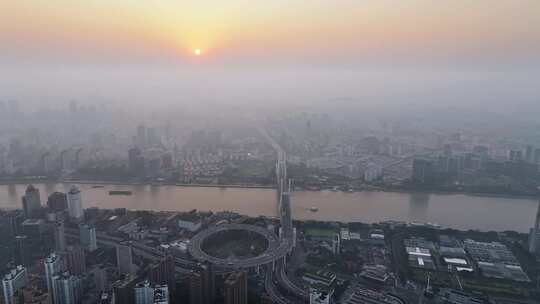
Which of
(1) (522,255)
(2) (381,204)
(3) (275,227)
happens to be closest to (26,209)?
(3) (275,227)

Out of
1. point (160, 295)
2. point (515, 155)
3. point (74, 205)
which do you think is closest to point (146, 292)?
point (160, 295)

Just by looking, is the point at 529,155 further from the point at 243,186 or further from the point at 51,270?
the point at 51,270

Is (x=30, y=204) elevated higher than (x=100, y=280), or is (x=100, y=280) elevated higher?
(x=30, y=204)

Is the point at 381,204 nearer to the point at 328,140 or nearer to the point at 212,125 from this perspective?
the point at 328,140

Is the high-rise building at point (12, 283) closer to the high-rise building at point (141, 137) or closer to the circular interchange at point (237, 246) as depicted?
the circular interchange at point (237, 246)

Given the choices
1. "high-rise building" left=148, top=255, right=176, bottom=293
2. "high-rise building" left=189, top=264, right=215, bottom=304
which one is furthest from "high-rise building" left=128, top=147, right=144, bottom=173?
"high-rise building" left=189, top=264, right=215, bottom=304

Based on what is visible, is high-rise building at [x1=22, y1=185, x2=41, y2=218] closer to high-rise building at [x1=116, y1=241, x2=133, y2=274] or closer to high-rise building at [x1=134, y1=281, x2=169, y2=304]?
high-rise building at [x1=116, y1=241, x2=133, y2=274]
